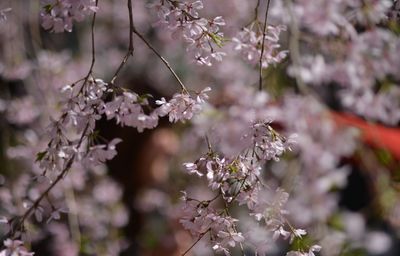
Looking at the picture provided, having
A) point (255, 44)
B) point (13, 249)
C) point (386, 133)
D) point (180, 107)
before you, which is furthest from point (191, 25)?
point (386, 133)

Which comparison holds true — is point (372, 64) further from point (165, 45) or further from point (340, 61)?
point (165, 45)

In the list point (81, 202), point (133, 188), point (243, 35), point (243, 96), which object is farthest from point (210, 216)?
point (133, 188)

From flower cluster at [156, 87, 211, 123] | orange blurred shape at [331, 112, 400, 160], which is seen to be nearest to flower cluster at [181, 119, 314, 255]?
flower cluster at [156, 87, 211, 123]

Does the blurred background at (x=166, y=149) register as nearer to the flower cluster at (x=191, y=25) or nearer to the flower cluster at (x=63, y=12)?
the flower cluster at (x=191, y=25)

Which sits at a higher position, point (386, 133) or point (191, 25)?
point (191, 25)

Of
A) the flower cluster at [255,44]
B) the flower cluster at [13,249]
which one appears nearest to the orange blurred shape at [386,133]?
the flower cluster at [255,44]

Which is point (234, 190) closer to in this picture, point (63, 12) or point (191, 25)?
point (191, 25)
